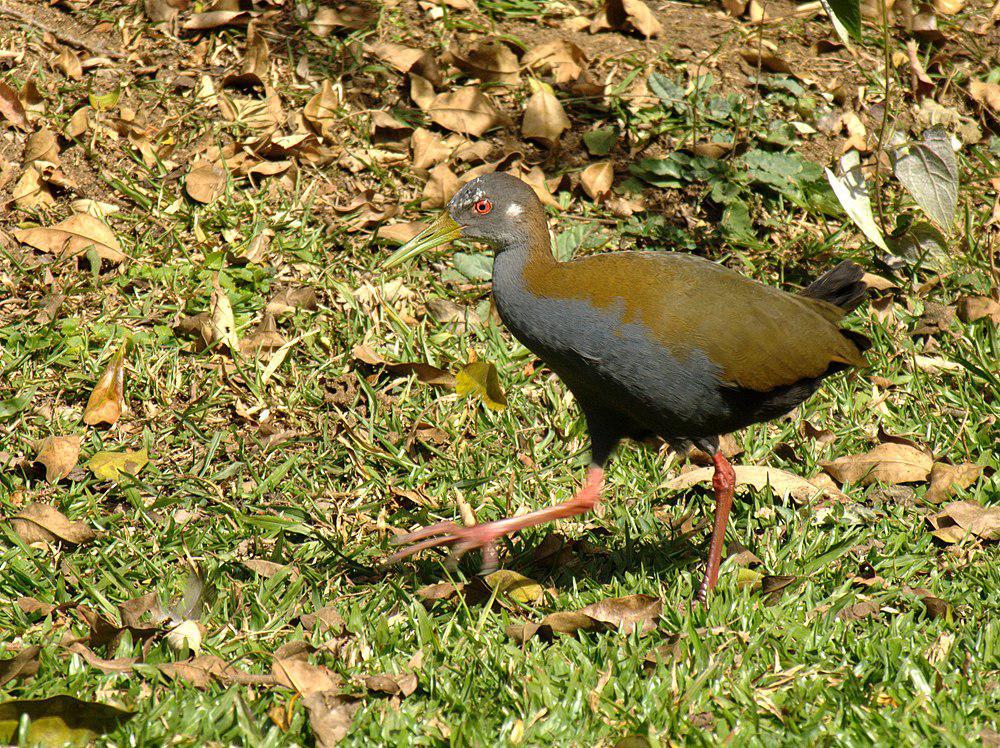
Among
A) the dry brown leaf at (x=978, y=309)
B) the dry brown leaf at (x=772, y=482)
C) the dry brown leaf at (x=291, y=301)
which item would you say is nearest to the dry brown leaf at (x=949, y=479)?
the dry brown leaf at (x=772, y=482)

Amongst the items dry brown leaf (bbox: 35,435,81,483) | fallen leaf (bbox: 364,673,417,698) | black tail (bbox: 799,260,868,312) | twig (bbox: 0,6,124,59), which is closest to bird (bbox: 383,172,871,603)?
black tail (bbox: 799,260,868,312)

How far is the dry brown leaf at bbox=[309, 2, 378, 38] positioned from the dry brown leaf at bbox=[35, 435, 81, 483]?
2792 mm

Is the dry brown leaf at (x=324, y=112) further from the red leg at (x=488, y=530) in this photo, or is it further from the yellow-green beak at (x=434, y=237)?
the red leg at (x=488, y=530)

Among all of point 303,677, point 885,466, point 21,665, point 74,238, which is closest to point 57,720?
point 21,665

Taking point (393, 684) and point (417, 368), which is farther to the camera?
point (417, 368)

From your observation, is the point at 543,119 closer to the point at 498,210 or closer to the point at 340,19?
the point at 340,19

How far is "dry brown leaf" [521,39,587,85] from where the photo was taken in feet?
19.8

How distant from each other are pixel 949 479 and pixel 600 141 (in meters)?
2.46

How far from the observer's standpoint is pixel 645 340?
3.62 meters

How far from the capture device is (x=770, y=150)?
578cm

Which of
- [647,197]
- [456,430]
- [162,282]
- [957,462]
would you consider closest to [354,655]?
[456,430]

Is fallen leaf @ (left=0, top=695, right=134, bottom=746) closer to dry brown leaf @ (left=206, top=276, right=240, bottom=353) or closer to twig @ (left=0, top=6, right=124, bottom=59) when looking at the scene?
dry brown leaf @ (left=206, top=276, right=240, bottom=353)

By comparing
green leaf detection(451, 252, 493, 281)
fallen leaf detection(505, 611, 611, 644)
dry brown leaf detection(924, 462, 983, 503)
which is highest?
green leaf detection(451, 252, 493, 281)

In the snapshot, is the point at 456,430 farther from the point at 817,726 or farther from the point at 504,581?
the point at 817,726
